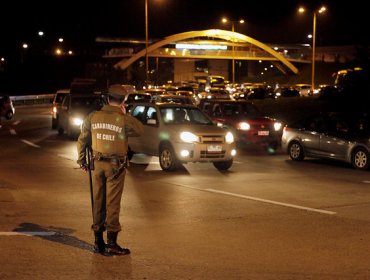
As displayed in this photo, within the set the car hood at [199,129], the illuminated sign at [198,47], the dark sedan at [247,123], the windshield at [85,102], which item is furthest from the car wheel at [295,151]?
the illuminated sign at [198,47]

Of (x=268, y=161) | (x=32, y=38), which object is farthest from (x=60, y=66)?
(x=268, y=161)

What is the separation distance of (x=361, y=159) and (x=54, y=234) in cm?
1037

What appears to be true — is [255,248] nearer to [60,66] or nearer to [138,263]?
[138,263]

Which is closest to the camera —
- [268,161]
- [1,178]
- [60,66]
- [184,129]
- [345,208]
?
[345,208]

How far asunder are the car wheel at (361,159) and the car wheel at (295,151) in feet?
6.46

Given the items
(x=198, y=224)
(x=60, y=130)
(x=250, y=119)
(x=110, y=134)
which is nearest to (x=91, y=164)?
(x=110, y=134)

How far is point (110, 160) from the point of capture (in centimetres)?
767

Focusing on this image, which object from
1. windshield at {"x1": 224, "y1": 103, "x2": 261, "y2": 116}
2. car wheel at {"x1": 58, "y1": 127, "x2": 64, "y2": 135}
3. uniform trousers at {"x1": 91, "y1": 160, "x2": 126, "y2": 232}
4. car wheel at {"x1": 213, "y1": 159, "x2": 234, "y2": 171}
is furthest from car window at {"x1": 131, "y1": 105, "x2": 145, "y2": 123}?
uniform trousers at {"x1": 91, "y1": 160, "x2": 126, "y2": 232}

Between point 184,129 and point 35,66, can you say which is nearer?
point 184,129

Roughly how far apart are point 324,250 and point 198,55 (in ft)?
386

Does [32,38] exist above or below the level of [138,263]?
above

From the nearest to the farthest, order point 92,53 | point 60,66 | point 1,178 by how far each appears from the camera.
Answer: point 1,178 < point 60,66 < point 92,53

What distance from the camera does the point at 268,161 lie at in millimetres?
19297

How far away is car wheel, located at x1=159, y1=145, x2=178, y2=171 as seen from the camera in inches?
647
